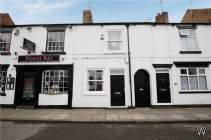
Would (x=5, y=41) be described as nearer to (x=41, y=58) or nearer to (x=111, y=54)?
(x=41, y=58)

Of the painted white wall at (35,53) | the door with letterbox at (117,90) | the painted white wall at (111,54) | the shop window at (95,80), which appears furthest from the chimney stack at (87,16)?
the door with letterbox at (117,90)

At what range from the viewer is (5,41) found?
1230cm

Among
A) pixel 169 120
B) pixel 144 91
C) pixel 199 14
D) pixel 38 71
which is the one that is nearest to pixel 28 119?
pixel 38 71

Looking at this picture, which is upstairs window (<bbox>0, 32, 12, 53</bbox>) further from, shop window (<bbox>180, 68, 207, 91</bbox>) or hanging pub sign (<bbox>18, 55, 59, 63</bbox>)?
shop window (<bbox>180, 68, 207, 91</bbox>)

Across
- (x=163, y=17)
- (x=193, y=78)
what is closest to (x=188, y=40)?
(x=163, y=17)

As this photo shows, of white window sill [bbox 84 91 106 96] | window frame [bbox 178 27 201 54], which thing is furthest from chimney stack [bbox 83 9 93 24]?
window frame [bbox 178 27 201 54]

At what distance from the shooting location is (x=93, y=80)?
454 inches

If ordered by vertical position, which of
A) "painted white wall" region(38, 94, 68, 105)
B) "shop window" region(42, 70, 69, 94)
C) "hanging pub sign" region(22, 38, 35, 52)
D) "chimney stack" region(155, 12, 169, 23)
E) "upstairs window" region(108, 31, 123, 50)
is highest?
"chimney stack" region(155, 12, 169, 23)

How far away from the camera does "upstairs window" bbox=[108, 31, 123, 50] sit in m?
12.0

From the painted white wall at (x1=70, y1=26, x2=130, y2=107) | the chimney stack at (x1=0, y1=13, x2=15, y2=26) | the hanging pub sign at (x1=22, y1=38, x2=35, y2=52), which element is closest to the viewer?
the hanging pub sign at (x1=22, y1=38, x2=35, y2=52)

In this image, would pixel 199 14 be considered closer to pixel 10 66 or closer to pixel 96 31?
pixel 96 31

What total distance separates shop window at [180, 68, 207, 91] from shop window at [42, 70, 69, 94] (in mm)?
9378

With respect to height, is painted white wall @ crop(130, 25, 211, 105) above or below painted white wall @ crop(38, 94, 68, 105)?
above

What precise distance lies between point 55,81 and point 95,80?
327cm
